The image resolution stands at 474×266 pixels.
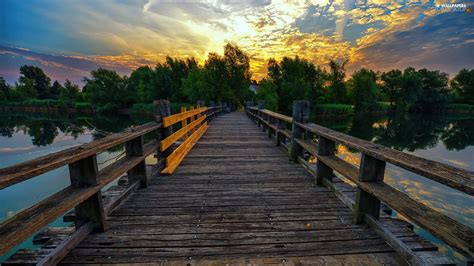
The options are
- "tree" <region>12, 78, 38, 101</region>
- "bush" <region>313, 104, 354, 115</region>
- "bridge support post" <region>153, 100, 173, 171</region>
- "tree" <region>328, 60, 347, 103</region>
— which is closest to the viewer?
"bridge support post" <region>153, 100, 173, 171</region>

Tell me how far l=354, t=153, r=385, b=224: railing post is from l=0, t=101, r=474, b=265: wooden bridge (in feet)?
0.04

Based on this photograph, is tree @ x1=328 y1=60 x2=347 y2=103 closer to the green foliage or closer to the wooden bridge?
the green foliage

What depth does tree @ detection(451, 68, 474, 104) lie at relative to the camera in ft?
192

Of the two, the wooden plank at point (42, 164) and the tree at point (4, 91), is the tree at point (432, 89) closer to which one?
the wooden plank at point (42, 164)

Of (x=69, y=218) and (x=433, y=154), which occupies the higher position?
(x=69, y=218)

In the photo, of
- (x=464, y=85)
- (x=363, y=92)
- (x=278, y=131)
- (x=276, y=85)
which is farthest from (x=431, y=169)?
(x=464, y=85)

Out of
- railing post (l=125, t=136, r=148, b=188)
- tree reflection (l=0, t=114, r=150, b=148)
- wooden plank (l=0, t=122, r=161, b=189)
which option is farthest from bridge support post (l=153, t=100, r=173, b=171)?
tree reflection (l=0, t=114, r=150, b=148)

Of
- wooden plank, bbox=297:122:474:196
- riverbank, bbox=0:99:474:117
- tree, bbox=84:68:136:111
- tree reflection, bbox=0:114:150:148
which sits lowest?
tree reflection, bbox=0:114:150:148

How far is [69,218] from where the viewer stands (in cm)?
241

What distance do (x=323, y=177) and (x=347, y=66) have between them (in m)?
67.0

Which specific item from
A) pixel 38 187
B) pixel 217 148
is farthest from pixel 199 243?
pixel 38 187

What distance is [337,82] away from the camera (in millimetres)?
60281

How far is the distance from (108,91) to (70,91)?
2787 centimetres

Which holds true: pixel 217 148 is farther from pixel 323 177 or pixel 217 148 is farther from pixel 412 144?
pixel 412 144
